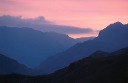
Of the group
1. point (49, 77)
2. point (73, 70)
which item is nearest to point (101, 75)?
point (73, 70)

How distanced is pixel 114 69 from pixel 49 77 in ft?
120

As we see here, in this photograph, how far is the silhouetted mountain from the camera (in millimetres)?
82450

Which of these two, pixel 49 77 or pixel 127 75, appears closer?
pixel 127 75

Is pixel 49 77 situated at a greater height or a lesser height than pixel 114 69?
greater

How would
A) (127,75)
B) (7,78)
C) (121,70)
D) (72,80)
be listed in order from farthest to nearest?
(7,78), (72,80), (121,70), (127,75)

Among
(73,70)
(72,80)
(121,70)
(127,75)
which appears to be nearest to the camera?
(127,75)

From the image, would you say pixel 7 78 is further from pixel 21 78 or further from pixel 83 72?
pixel 83 72

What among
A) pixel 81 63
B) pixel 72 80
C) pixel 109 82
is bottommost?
pixel 109 82

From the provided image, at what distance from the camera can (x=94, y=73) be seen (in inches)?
3706

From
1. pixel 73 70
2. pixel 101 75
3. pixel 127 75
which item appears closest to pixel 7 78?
pixel 73 70

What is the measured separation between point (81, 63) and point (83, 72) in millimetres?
15049

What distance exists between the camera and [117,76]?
80750 mm

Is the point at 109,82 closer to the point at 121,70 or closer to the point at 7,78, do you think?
the point at 121,70

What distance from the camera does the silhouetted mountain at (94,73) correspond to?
3246 inches
